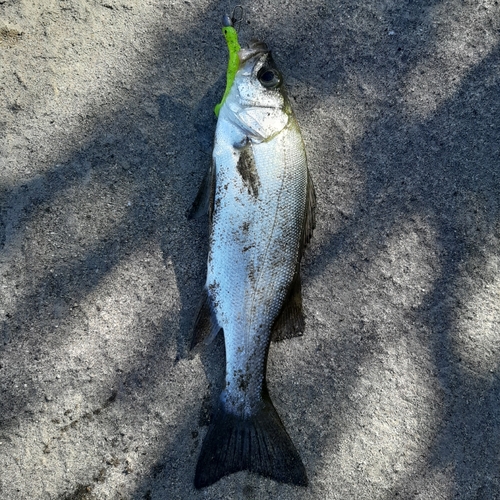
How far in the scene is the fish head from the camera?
2346 mm

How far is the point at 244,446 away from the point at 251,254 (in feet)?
3.51

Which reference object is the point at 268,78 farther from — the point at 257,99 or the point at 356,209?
the point at 356,209

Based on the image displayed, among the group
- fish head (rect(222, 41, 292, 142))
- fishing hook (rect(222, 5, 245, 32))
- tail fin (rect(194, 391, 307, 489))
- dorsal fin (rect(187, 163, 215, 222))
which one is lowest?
tail fin (rect(194, 391, 307, 489))

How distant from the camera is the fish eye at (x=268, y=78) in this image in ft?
7.80

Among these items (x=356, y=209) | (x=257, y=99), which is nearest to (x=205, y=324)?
(x=356, y=209)

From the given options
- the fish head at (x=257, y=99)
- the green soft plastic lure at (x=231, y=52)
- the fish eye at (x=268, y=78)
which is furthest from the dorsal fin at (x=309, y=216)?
the green soft plastic lure at (x=231, y=52)

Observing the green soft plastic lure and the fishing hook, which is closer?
the green soft plastic lure

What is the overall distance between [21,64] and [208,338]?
2.01 m

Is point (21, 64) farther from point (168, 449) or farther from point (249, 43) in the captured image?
point (168, 449)

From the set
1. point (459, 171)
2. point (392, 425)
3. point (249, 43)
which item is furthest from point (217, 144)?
point (392, 425)

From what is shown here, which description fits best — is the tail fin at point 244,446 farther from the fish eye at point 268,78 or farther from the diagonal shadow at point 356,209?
the fish eye at point 268,78

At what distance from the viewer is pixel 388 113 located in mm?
2680

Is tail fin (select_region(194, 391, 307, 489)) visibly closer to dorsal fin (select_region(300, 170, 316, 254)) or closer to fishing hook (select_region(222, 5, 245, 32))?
dorsal fin (select_region(300, 170, 316, 254))

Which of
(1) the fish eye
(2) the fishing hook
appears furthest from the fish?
(2) the fishing hook
